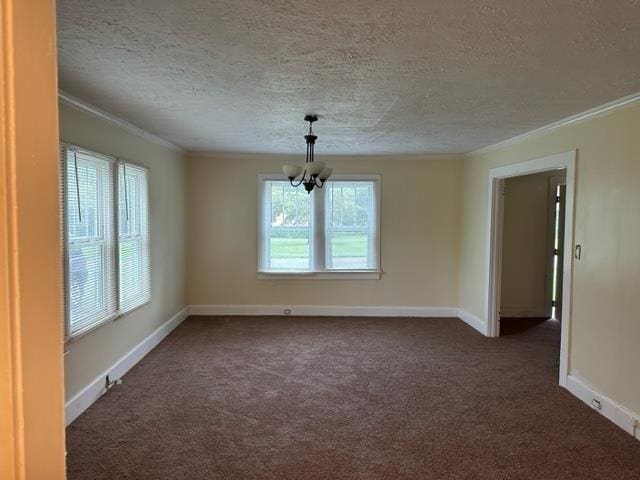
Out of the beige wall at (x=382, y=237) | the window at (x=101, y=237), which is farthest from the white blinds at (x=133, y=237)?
the beige wall at (x=382, y=237)

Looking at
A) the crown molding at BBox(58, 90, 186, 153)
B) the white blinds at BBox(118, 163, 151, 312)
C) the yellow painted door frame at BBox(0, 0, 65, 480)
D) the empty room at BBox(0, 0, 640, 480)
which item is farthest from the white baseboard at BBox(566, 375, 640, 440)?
the crown molding at BBox(58, 90, 186, 153)

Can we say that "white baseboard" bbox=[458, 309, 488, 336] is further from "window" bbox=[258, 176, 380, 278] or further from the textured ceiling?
the textured ceiling

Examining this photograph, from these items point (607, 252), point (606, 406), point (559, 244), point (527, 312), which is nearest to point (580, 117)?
point (607, 252)

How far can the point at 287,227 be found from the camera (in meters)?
6.18

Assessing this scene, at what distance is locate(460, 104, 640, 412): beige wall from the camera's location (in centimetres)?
297

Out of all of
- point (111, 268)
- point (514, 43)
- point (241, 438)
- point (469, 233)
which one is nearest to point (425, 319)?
point (469, 233)

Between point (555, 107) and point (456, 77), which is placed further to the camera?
point (555, 107)

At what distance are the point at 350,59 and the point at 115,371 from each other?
329cm

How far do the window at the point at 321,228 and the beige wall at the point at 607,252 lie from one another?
8.97ft

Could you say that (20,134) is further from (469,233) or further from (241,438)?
(469,233)

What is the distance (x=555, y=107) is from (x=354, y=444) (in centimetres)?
288

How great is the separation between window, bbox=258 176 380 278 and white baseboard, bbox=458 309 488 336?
1.35 meters

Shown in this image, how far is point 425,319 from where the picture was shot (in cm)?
609

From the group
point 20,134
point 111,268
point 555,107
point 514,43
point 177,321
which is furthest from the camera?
point 177,321
